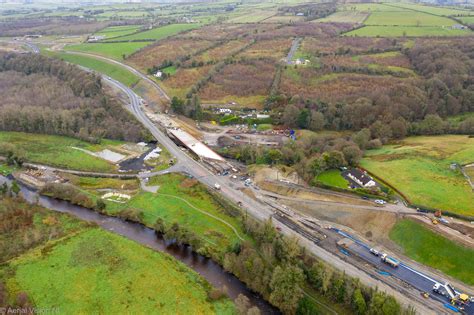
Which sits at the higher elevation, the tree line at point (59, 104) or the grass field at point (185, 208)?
the tree line at point (59, 104)

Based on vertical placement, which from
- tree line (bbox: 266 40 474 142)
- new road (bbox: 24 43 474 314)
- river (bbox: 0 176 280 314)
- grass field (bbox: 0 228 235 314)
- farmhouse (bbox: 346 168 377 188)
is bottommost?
river (bbox: 0 176 280 314)

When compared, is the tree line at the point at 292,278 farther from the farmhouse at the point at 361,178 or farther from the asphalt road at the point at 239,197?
the farmhouse at the point at 361,178

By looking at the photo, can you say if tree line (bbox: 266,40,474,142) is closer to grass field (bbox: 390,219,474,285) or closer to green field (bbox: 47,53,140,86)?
grass field (bbox: 390,219,474,285)

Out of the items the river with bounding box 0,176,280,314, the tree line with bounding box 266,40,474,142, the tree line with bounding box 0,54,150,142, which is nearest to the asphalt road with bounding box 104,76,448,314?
the tree line with bounding box 0,54,150,142

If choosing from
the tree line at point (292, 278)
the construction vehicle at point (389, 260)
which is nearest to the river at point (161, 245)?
the tree line at point (292, 278)

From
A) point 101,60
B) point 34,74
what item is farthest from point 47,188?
point 101,60

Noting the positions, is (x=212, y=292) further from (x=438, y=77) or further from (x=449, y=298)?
(x=438, y=77)
